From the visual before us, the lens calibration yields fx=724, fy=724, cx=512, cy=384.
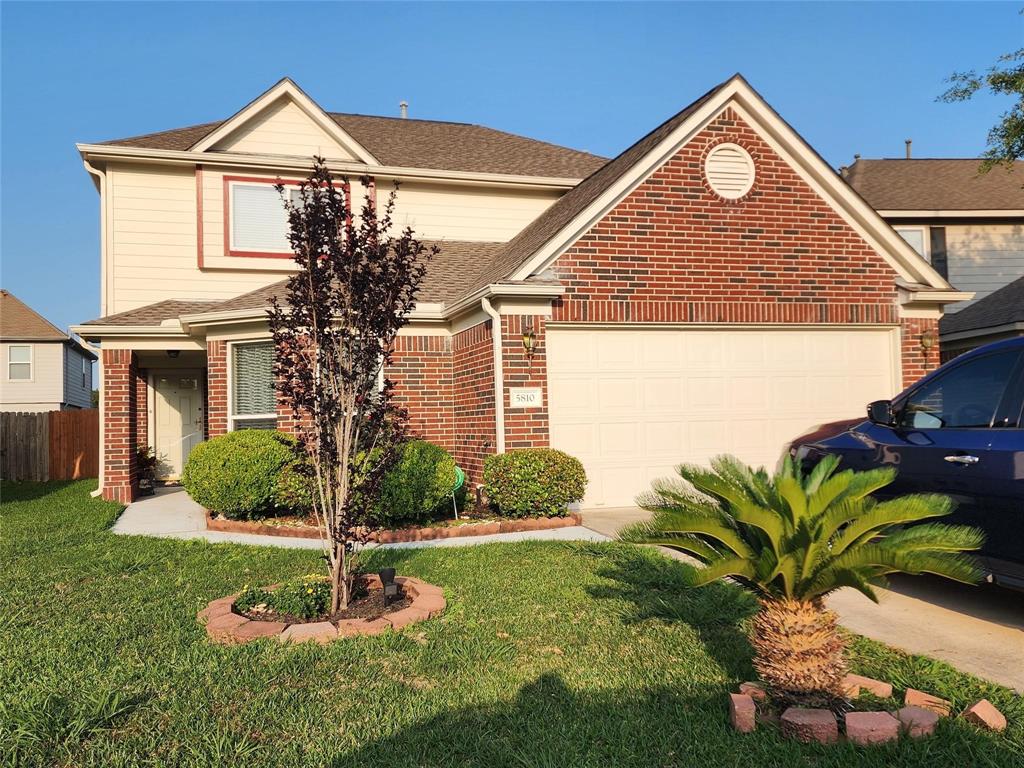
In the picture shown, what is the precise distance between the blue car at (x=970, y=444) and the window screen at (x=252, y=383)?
28.5 ft

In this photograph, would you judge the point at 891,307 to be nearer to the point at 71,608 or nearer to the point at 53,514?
the point at 71,608

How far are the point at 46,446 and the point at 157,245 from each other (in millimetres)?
8985

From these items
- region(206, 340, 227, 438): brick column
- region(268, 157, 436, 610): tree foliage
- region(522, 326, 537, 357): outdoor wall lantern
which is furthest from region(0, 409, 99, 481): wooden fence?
region(268, 157, 436, 610): tree foliage

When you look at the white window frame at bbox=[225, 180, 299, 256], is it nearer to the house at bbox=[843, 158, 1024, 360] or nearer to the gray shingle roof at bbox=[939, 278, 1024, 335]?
the gray shingle roof at bbox=[939, 278, 1024, 335]

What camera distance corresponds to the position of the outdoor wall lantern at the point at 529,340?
9727 millimetres

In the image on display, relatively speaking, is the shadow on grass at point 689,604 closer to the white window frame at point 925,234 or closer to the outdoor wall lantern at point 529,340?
the outdoor wall lantern at point 529,340

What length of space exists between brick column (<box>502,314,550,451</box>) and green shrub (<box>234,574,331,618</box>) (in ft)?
14.6

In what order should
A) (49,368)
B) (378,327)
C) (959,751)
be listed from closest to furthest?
(959,751) < (378,327) < (49,368)

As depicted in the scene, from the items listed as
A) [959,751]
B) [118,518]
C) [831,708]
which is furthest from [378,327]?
[118,518]

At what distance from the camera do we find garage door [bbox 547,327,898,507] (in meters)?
10.2

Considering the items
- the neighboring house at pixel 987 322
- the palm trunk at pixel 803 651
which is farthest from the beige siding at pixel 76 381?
the palm trunk at pixel 803 651

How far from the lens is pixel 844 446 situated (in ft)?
19.8

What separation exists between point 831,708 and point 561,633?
1904mm

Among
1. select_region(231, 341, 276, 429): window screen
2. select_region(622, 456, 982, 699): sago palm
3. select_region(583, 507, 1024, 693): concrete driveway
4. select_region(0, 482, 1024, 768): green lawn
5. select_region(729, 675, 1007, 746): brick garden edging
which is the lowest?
select_region(583, 507, 1024, 693): concrete driveway
